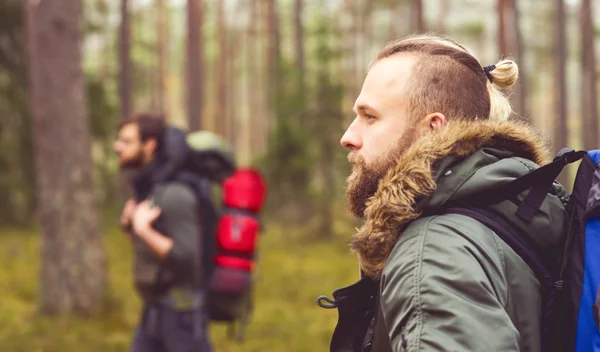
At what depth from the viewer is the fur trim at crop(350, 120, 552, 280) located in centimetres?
159

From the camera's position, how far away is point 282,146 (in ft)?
54.1

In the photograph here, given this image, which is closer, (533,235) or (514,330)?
(514,330)

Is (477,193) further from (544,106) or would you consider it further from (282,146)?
(544,106)

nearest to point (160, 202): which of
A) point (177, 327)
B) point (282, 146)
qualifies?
point (177, 327)

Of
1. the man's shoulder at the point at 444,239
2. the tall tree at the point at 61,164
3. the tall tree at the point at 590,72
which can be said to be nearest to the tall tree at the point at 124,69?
the tall tree at the point at 61,164

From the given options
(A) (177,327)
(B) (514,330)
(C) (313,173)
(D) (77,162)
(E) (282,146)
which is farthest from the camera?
(C) (313,173)

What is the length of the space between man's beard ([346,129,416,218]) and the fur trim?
0.24 ft

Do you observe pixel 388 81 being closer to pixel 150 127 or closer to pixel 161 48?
pixel 150 127

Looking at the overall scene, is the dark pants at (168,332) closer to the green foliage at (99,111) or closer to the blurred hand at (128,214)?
the blurred hand at (128,214)

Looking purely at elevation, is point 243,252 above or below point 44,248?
above

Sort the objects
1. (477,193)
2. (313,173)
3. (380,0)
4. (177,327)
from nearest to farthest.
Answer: (477,193), (177,327), (313,173), (380,0)

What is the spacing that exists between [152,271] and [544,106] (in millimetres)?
71507

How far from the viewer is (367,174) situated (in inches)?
70.1

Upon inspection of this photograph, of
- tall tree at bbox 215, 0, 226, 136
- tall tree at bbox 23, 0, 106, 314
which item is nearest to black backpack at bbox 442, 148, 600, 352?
tall tree at bbox 23, 0, 106, 314
